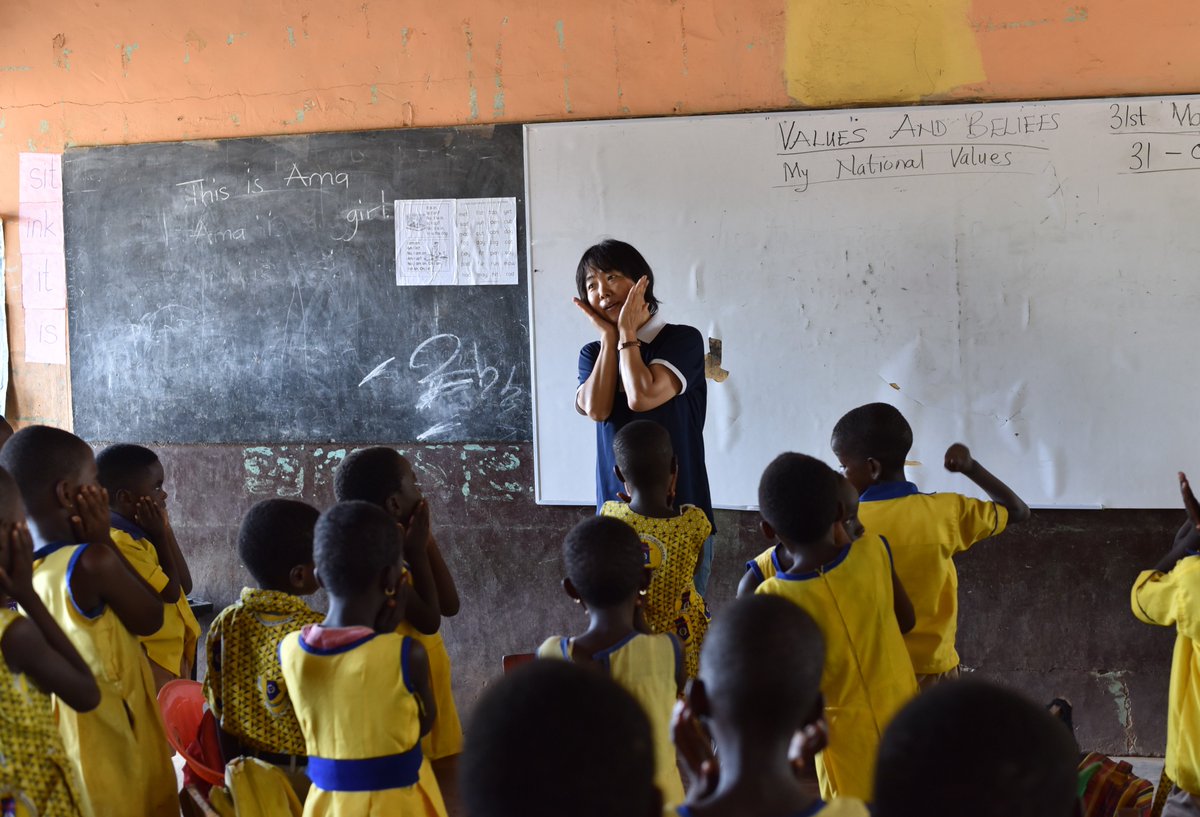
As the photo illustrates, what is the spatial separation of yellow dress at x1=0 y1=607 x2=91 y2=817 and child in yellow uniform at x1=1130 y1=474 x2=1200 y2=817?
208 centimetres

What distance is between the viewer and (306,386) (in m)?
Result: 3.94

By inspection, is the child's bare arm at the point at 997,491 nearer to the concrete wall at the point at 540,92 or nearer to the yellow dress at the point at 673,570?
the yellow dress at the point at 673,570

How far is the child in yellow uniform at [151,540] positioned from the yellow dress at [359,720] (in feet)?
2.94

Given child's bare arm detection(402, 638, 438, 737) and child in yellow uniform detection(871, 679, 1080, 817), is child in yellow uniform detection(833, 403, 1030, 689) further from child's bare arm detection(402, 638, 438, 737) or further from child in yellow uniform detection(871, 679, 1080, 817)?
child in yellow uniform detection(871, 679, 1080, 817)

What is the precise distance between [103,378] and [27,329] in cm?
39

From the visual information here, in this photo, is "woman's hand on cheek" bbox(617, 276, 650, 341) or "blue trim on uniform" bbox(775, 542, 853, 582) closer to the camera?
"blue trim on uniform" bbox(775, 542, 853, 582)

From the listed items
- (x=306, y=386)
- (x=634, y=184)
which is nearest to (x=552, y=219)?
(x=634, y=184)

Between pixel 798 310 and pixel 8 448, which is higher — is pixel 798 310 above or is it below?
above

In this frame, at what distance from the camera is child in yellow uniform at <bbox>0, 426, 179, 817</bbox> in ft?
6.35

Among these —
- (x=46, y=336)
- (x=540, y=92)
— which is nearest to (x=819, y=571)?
(x=540, y=92)

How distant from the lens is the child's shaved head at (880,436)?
2262 millimetres

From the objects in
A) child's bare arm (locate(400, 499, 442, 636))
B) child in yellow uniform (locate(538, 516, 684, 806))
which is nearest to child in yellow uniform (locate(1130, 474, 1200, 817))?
child in yellow uniform (locate(538, 516, 684, 806))

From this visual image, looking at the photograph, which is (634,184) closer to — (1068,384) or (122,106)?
(1068,384)

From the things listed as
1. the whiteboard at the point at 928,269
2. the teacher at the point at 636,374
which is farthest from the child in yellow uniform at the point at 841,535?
the whiteboard at the point at 928,269
